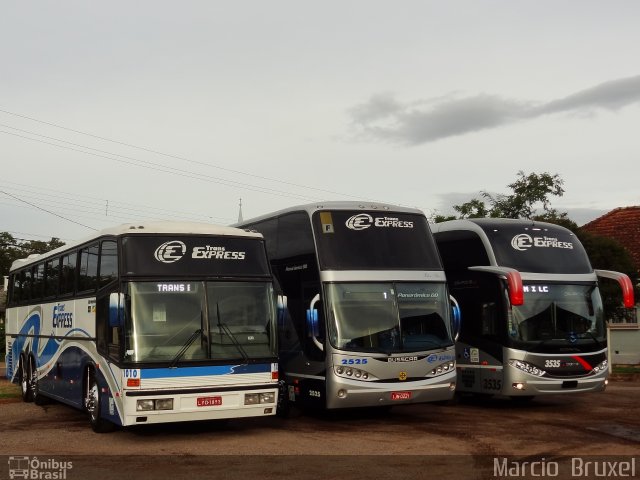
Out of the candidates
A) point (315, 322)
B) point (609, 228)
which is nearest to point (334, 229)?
point (315, 322)

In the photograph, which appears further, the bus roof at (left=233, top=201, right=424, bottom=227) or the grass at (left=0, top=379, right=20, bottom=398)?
the grass at (left=0, top=379, right=20, bottom=398)

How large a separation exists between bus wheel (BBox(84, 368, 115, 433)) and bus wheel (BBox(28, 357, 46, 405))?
4.29m

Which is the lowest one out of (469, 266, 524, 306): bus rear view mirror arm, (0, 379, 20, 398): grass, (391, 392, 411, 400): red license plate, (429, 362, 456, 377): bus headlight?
(0, 379, 20, 398): grass

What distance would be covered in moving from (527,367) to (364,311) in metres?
3.97

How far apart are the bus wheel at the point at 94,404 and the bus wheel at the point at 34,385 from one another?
4289mm

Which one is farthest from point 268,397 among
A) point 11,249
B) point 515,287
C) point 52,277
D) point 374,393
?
point 11,249

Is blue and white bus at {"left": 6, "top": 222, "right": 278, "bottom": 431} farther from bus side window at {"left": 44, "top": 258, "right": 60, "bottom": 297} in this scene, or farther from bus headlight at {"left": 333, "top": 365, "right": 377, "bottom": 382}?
bus side window at {"left": 44, "top": 258, "right": 60, "bottom": 297}

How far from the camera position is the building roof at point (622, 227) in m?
39.1

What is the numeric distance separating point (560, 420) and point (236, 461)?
6.85 m

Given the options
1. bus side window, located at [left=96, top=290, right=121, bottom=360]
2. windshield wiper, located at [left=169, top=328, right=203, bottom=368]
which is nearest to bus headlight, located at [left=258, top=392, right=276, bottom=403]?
windshield wiper, located at [left=169, top=328, right=203, bottom=368]

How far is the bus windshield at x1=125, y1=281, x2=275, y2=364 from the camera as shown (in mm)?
12195

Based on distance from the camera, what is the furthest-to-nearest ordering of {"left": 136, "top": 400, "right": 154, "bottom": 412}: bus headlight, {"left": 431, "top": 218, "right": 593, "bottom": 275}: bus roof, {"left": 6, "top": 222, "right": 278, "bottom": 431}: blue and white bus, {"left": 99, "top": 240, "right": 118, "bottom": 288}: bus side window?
{"left": 431, "top": 218, "right": 593, "bottom": 275}: bus roof, {"left": 99, "top": 240, "right": 118, "bottom": 288}: bus side window, {"left": 6, "top": 222, "right": 278, "bottom": 431}: blue and white bus, {"left": 136, "top": 400, "right": 154, "bottom": 412}: bus headlight

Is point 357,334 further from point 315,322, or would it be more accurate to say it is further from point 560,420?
point 560,420

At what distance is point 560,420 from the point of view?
15.2 m
